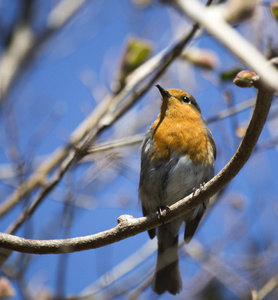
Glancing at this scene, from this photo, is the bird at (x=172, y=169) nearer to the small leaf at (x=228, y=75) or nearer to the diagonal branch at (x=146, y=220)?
the small leaf at (x=228, y=75)

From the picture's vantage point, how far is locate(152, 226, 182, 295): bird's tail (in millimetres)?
4738

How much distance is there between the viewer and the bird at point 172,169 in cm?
446

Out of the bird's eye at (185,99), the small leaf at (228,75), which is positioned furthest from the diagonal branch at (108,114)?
the bird's eye at (185,99)

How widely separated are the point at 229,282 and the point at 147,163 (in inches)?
61.7

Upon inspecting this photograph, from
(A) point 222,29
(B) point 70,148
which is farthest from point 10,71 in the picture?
(A) point 222,29

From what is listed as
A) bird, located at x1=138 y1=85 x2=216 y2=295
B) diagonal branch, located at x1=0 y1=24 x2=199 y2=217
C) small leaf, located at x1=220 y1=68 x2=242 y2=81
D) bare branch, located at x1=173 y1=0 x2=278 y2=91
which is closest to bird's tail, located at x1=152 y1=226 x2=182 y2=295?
bird, located at x1=138 y1=85 x2=216 y2=295

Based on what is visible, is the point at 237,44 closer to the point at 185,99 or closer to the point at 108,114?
the point at 108,114

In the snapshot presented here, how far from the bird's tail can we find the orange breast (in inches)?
40.4

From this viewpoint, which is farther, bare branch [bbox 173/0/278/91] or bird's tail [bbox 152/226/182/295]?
bird's tail [bbox 152/226/182/295]

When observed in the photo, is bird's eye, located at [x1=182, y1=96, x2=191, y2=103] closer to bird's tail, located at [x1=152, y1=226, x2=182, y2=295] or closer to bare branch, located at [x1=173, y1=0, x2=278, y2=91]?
bird's tail, located at [x1=152, y1=226, x2=182, y2=295]

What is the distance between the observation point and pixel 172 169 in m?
4.47

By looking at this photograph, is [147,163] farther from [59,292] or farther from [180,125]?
[59,292]

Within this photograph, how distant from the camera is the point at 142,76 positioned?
4.11m

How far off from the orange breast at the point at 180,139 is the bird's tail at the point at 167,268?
1.03 metres
